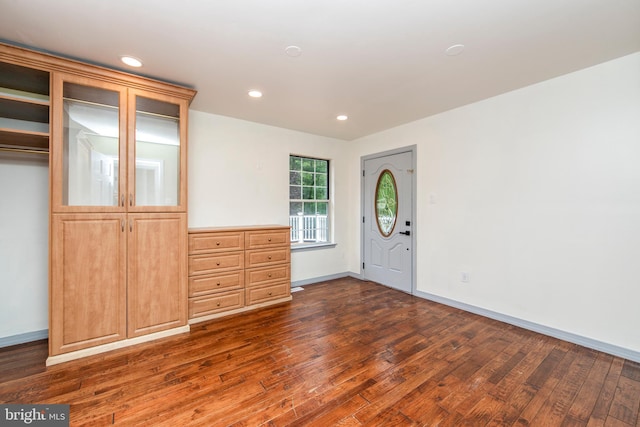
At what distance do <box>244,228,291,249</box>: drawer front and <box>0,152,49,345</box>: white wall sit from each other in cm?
199

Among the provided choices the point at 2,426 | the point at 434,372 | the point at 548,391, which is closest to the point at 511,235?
the point at 548,391

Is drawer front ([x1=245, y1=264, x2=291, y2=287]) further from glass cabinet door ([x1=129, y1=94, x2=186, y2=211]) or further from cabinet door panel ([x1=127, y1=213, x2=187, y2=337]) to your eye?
glass cabinet door ([x1=129, y1=94, x2=186, y2=211])

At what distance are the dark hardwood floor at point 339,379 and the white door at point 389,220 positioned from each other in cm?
135

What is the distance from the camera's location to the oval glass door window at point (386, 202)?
434 centimetres

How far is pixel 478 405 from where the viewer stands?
5.79 ft

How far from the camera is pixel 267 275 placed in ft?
11.8

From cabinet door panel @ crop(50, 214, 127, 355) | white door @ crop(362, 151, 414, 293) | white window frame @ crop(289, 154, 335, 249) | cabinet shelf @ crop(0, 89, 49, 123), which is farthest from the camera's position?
white window frame @ crop(289, 154, 335, 249)

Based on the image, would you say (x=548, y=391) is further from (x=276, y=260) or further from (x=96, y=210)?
(x=96, y=210)

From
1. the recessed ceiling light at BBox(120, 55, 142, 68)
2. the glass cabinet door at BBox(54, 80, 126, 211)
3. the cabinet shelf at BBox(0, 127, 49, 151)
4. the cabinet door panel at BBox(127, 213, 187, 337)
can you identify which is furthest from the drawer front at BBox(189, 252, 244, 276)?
the recessed ceiling light at BBox(120, 55, 142, 68)

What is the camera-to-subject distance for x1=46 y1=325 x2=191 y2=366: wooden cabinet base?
2.21 m

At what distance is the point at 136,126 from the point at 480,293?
4235 mm

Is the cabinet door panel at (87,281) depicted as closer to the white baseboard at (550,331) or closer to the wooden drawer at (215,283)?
the wooden drawer at (215,283)

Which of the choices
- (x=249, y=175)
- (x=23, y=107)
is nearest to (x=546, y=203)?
(x=249, y=175)

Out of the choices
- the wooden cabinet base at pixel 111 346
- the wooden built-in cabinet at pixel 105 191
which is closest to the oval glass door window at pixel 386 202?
the wooden built-in cabinet at pixel 105 191
